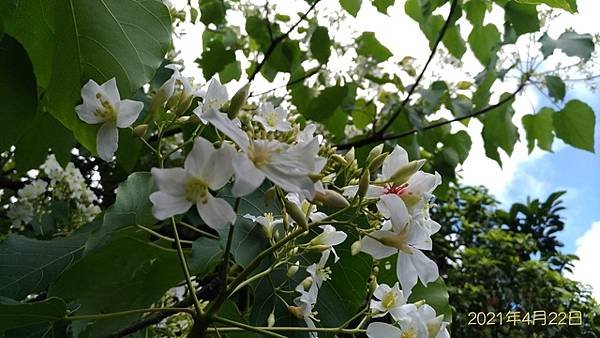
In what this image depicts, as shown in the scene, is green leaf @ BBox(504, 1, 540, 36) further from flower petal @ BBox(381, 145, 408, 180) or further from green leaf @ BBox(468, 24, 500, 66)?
flower petal @ BBox(381, 145, 408, 180)

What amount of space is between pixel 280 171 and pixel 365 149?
1345 millimetres

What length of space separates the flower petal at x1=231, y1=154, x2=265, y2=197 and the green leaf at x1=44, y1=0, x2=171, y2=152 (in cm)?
30

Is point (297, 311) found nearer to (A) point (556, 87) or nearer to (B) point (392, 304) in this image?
(B) point (392, 304)

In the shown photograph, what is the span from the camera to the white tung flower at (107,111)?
0.59 metres

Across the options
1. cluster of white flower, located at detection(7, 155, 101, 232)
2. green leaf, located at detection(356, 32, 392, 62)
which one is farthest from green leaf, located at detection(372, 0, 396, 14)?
cluster of white flower, located at detection(7, 155, 101, 232)

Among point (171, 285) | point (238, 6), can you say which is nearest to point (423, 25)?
point (238, 6)

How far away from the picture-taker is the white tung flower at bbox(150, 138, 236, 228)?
1.51ft

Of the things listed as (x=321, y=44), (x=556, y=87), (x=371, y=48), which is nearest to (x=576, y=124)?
(x=556, y=87)

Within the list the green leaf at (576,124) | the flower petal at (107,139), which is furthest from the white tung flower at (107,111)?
the green leaf at (576,124)

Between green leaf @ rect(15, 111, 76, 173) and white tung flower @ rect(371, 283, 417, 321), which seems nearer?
white tung flower @ rect(371, 283, 417, 321)

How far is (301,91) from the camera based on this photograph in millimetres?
2143

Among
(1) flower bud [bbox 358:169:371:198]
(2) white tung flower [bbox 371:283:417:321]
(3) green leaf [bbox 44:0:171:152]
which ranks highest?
(3) green leaf [bbox 44:0:171:152]

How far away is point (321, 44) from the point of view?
1985 millimetres

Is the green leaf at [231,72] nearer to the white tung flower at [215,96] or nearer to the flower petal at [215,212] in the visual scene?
the white tung flower at [215,96]
